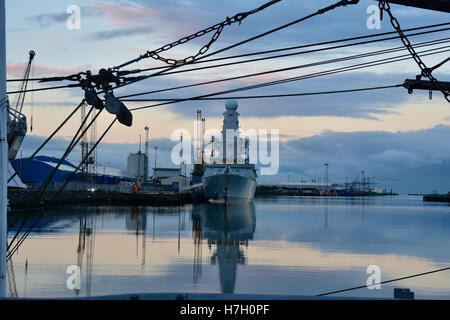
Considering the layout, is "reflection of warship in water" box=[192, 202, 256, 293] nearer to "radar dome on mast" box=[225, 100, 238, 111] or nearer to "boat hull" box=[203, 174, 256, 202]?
"boat hull" box=[203, 174, 256, 202]

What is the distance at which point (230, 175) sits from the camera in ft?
330

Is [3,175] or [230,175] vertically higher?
[230,175]

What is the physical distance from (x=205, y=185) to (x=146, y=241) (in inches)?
2841

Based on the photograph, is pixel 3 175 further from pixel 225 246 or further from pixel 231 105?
pixel 231 105

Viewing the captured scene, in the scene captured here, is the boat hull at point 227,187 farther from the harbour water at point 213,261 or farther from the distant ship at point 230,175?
the harbour water at point 213,261

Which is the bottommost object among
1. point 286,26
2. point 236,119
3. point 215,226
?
point 215,226

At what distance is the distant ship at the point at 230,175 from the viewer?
101812 mm

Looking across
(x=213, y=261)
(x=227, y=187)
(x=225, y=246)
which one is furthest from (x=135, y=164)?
(x=213, y=261)

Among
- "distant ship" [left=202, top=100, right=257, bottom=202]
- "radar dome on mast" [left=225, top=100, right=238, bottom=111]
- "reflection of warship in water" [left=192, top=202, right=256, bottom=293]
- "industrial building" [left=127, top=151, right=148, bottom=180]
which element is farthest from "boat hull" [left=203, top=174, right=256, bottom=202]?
"industrial building" [left=127, top=151, right=148, bottom=180]
